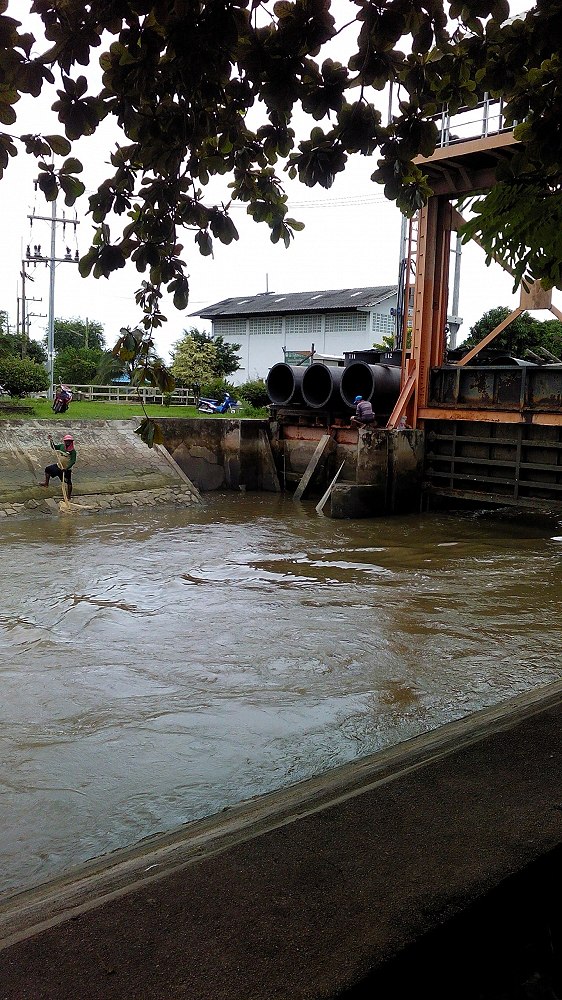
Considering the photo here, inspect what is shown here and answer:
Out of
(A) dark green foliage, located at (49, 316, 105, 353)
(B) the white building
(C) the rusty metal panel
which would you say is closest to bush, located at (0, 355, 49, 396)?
(C) the rusty metal panel

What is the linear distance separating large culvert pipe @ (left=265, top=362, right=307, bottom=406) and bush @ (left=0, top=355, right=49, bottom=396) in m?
7.44

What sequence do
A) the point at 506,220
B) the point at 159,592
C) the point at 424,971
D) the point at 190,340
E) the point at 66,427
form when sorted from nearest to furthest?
the point at 424,971 < the point at 506,220 < the point at 159,592 < the point at 66,427 < the point at 190,340

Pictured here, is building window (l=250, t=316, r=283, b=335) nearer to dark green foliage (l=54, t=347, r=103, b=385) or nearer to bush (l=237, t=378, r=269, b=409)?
dark green foliage (l=54, t=347, r=103, b=385)

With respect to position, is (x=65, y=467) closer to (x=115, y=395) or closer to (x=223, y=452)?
(x=223, y=452)

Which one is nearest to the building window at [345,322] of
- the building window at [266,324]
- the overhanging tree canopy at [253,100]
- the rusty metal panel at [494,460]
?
the building window at [266,324]

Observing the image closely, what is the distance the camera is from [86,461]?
17.5 metres

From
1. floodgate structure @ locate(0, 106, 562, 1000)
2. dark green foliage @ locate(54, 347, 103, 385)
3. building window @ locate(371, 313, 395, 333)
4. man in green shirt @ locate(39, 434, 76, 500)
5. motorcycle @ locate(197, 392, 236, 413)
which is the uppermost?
building window @ locate(371, 313, 395, 333)

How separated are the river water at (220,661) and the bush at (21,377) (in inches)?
388

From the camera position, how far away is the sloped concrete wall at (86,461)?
1627 cm

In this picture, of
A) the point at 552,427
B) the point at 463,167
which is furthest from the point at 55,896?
the point at 463,167

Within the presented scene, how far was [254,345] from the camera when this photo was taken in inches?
1736

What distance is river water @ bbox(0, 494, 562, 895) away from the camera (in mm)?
4965

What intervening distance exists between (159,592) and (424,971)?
8390mm

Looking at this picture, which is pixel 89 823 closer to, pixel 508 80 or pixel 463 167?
pixel 508 80
